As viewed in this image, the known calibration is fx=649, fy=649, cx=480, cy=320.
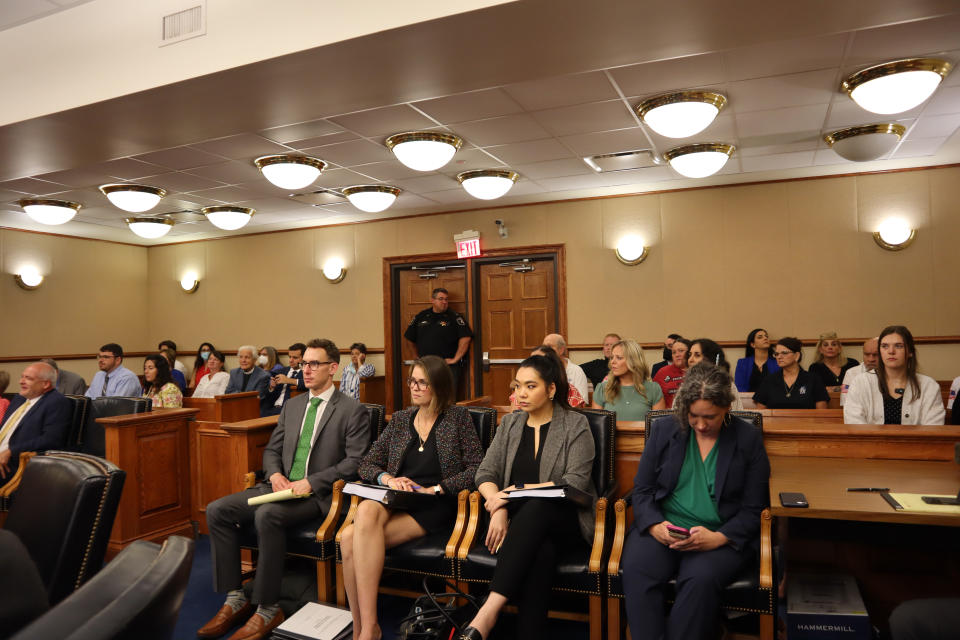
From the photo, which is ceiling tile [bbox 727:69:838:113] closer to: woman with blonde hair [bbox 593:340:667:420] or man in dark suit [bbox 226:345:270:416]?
woman with blonde hair [bbox 593:340:667:420]

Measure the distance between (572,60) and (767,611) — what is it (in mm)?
2588

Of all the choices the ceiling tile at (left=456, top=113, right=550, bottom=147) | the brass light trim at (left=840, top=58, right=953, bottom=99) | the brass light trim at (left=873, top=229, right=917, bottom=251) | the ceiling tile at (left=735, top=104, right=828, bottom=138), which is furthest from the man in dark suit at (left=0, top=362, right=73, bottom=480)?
the brass light trim at (left=873, top=229, right=917, bottom=251)

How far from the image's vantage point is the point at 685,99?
13.9 feet

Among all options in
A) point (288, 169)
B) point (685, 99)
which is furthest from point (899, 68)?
point (288, 169)

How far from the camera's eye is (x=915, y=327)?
20.6ft

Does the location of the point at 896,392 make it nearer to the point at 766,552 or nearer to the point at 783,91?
the point at 766,552

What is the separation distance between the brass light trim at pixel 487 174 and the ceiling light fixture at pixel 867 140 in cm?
272

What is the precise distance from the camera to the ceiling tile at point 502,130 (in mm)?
4719

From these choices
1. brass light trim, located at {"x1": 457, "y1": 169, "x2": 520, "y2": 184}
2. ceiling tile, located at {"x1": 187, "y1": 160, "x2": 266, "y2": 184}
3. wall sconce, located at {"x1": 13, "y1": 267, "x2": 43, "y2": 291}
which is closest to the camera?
ceiling tile, located at {"x1": 187, "y1": 160, "x2": 266, "y2": 184}

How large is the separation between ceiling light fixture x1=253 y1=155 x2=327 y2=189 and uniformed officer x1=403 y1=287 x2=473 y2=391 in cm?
264

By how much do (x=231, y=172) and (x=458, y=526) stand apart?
14.2 feet

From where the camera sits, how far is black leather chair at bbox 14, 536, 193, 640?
0.93m

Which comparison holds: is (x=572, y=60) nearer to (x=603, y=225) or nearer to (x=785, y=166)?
(x=785, y=166)

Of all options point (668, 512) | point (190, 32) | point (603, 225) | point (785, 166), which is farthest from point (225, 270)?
point (668, 512)
